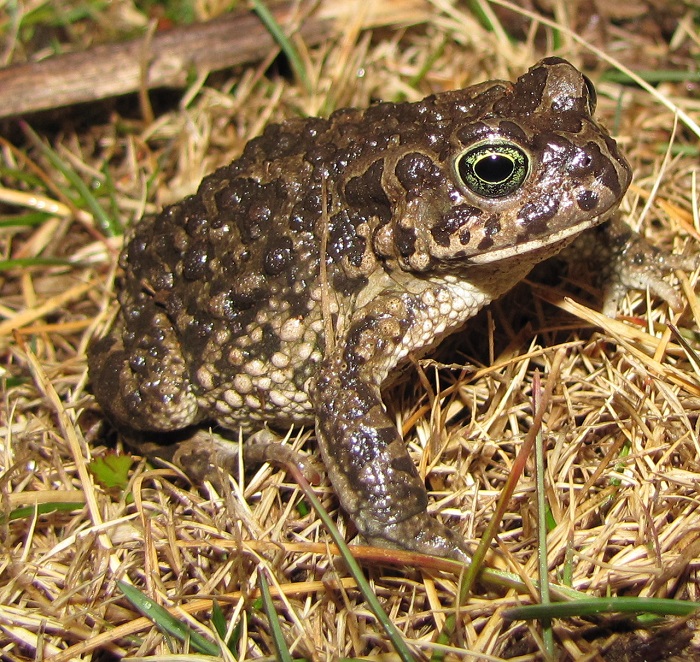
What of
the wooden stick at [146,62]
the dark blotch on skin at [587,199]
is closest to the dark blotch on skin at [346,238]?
the dark blotch on skin at [587,199]

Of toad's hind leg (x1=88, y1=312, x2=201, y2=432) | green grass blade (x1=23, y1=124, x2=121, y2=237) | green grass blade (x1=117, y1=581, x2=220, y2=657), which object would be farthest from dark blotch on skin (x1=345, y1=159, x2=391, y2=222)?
green grass blade (x1=23, y1=124, x2=121, y2=237)

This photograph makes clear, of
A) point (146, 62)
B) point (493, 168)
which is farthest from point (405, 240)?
point (146, 62)

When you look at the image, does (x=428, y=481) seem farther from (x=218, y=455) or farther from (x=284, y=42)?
(x=284, y=42)

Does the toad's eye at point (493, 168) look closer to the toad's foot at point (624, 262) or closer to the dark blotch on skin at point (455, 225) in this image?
the dark blotch on skin at point (455, 225)

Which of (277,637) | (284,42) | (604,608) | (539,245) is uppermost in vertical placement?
(284,42)

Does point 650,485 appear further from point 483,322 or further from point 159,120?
point 159,120

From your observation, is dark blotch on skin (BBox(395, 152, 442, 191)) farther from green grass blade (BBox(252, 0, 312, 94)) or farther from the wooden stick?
the wooden stick
